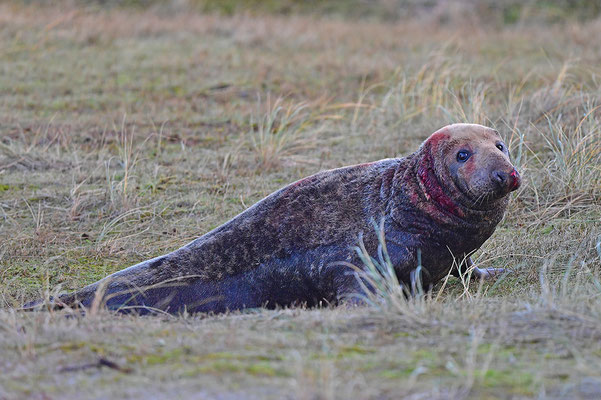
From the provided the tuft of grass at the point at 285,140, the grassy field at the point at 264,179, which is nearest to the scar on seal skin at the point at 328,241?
the grassy field at the point at 264,179

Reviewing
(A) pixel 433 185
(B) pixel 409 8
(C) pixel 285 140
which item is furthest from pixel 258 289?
(B) pixel 409 8

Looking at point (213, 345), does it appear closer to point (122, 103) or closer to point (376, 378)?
point (376, 378)

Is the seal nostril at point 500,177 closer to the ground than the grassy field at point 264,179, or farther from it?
farther from it

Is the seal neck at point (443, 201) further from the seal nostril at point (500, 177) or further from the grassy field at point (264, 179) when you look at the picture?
the grassy field at point (264, 179)

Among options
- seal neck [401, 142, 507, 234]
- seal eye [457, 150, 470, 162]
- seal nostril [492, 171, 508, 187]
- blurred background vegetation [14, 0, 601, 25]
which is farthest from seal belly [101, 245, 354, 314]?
blurred background vegetation [14, 0, 601, 25]

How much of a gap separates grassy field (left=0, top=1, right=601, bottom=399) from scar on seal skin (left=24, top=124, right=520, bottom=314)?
1.13 feet

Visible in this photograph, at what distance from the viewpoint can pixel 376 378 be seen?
2688 mm

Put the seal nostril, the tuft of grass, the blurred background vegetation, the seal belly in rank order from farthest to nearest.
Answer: the blurred background vegetation < the tuft of grass < the seal belly < the seal nostril

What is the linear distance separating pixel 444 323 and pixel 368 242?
1267 millimetres

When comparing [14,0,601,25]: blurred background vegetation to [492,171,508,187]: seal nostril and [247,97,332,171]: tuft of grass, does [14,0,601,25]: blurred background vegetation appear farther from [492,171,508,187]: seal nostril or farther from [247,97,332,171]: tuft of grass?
[492,171,508,187]: seal nostril

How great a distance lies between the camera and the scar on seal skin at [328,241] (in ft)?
14.4

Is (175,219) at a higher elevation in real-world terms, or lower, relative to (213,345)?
lower

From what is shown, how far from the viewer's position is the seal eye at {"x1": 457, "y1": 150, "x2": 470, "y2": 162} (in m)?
4.33

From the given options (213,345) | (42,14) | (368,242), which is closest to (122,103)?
(42,14)
